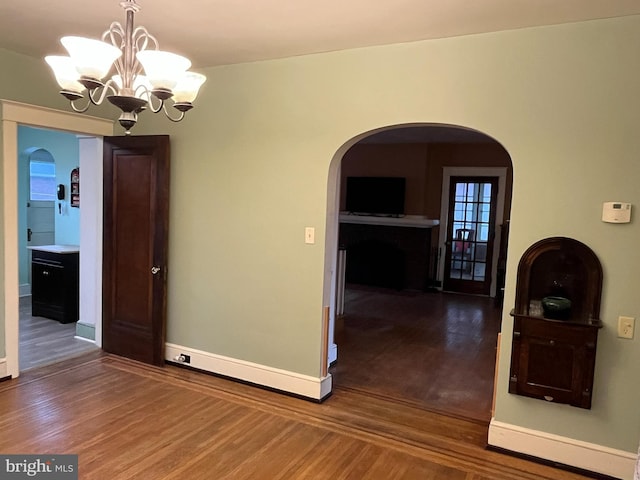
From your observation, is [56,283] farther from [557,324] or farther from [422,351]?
[557,324]

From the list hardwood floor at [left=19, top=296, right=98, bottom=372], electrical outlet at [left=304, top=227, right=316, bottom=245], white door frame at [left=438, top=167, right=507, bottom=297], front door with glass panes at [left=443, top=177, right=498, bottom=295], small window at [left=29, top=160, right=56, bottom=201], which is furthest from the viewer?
front door with glass panes at [left=443, top=177, right=498, bottom=295]

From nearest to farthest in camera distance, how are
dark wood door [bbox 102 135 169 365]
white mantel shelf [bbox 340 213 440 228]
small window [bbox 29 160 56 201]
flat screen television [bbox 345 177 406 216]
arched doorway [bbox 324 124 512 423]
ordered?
1. dark wood door [bbox 102 135 169 365]
2. arched doorway [bbox 324 124 512 423]
3. small window [bbox 29 160 56 201]
4. white mantel shelf [bbox 340 213 440 228]
5. flat screen television [bbox 345 177 406 216]

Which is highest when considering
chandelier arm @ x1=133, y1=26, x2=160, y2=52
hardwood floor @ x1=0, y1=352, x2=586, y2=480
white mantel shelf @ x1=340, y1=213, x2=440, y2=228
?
chandelier arm @ x1=133, y1=26, x2=160, y2=52

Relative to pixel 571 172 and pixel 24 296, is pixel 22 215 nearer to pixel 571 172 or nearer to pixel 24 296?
pixel 24 296

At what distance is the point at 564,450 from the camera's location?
9.35 ft

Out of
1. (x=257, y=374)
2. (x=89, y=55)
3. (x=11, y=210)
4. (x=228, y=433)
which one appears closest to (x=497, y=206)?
(x=257, y=374)

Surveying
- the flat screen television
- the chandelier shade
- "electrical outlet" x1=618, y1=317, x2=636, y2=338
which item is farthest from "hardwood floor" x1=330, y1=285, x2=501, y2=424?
the chandelier shade

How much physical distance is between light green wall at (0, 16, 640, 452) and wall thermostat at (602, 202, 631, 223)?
4 centimetres

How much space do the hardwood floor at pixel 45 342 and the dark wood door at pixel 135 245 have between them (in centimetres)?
35

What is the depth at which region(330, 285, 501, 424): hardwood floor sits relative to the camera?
3.83 m

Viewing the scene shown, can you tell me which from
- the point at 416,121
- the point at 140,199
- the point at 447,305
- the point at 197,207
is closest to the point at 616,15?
the point at 416,121

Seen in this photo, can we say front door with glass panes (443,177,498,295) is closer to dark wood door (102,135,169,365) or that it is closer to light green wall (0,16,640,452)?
light green wall (0,16,640,452)

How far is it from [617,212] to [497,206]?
5.45 meters

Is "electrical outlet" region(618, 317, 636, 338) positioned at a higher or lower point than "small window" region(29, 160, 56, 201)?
lower
